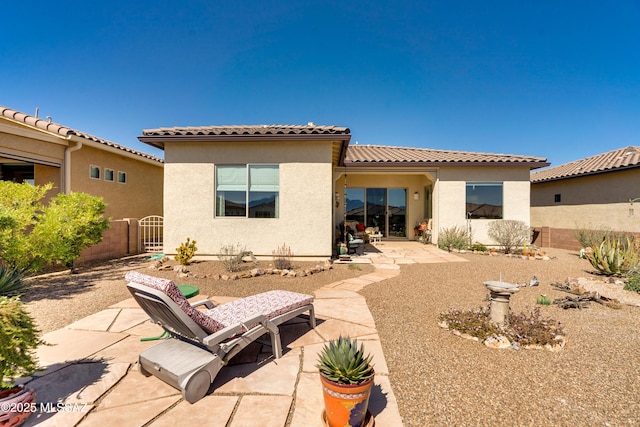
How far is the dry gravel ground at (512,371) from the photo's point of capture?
7.44ft

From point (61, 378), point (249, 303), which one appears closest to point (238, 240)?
point (249, 303)

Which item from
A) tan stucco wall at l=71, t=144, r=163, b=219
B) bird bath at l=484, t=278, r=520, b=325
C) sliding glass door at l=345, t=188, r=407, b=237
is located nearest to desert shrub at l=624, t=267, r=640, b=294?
bird bath at l=484, t=278, r=520, b=325

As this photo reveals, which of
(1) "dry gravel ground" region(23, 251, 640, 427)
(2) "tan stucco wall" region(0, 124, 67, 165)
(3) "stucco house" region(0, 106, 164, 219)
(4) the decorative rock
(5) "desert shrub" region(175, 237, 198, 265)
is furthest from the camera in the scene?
(3) "stucco house" region(0, 106, 164, 219)

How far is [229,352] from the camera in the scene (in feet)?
9.02

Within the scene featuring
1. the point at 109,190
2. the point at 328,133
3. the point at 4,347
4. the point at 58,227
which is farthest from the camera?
the point at 109,190

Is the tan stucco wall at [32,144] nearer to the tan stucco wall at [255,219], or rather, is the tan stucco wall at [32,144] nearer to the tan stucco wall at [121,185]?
the tan stucco wall at [121,185]

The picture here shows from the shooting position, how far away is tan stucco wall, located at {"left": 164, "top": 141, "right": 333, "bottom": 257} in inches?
341

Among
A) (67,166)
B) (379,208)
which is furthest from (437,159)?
(67,166)

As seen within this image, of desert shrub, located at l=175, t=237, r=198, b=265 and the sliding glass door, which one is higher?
the sliding glass door

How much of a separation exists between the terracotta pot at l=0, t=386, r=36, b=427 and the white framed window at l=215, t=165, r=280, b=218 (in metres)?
6.74

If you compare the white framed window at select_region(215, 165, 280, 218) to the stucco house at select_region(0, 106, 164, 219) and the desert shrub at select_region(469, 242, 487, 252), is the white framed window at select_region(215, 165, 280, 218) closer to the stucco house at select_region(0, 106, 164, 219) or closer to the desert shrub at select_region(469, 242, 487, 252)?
the stucco house at select_region(0, 106, 164, 219)

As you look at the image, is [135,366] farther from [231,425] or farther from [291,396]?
[291,396]

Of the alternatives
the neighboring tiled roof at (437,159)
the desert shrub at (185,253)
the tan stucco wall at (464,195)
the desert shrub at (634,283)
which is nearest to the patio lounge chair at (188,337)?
the desert shrub at (185,253)

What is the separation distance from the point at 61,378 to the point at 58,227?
5851mm
